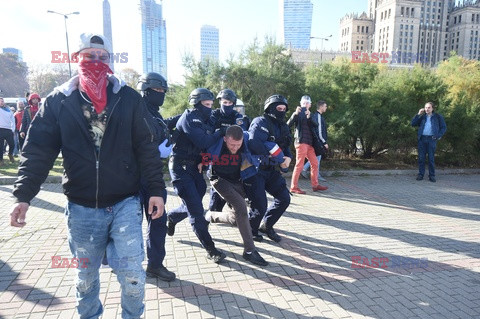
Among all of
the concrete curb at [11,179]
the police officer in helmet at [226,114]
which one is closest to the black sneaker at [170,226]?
the police officer in helmet at [226,114]

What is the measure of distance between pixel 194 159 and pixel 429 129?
725 cm

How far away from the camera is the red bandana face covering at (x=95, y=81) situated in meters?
2.26

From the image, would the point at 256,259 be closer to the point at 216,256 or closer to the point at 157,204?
the point at 216,256

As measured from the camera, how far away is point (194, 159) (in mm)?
4039

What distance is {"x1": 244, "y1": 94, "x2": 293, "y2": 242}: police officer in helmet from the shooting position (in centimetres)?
441

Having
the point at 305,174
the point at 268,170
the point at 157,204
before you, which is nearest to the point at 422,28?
the point at 305,174

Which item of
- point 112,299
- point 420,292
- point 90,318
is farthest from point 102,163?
point 420,292

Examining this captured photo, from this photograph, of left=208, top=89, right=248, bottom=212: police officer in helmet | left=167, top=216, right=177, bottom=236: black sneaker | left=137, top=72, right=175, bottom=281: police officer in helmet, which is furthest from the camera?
left=167, top=216, right=177, bottom=236: black sneaker

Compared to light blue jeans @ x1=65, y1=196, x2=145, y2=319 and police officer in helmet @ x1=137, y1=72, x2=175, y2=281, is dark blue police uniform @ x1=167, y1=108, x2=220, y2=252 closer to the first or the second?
police officer in helmet @ x1=137, y1=72, x2=175, y2=281

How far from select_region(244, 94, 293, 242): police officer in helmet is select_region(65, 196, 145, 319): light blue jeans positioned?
2.23m

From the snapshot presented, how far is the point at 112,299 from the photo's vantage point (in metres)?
3.18

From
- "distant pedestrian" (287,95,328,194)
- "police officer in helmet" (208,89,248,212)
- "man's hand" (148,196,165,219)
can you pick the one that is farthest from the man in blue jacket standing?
"man's hand" (148,196,165,219)

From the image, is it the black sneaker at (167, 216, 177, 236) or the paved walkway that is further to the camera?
the black sneaker at (167, 216, 177, 236)

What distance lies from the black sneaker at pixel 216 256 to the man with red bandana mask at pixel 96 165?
5.37ft
